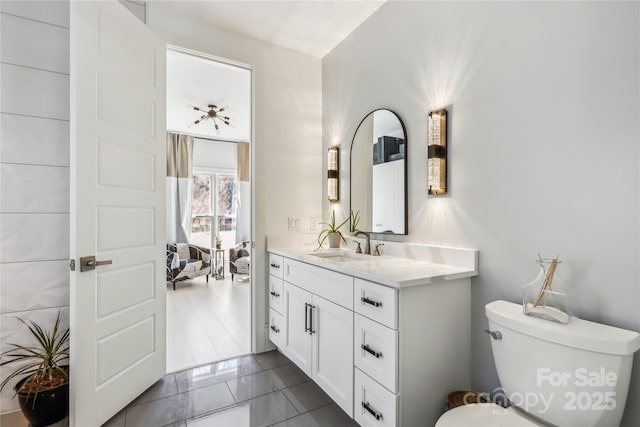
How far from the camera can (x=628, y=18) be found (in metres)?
1.10

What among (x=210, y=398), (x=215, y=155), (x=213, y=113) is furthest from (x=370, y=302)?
(x=215, y=155)

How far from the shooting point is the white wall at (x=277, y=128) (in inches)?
98.3

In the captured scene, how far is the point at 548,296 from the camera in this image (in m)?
1.18

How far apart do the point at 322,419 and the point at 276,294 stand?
3.10 feet

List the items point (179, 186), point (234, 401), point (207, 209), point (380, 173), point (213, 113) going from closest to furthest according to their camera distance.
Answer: point (234, 401)
point (380, 173)
point (213, 113)
point (179, 186)
point (207, 209)

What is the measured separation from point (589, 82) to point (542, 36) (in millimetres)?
314

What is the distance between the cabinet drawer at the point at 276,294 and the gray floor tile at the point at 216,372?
0.45m

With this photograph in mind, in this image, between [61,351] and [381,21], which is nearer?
[61,351]

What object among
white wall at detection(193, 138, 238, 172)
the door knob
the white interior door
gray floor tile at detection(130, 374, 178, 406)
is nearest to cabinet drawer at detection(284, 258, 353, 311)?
the white interior door

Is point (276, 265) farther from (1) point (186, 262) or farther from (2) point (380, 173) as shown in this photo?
(1) point (186, 262)

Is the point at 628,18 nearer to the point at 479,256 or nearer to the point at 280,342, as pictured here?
the point at 479,256

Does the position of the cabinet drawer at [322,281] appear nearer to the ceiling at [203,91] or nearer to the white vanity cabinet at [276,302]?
the white vanity cabinet at [276,302]

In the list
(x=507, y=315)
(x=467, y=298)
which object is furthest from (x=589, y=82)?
(x=467, y=298)

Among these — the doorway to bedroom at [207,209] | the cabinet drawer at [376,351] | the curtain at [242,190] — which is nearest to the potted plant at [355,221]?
the doorway to bedroom at [207,209]
